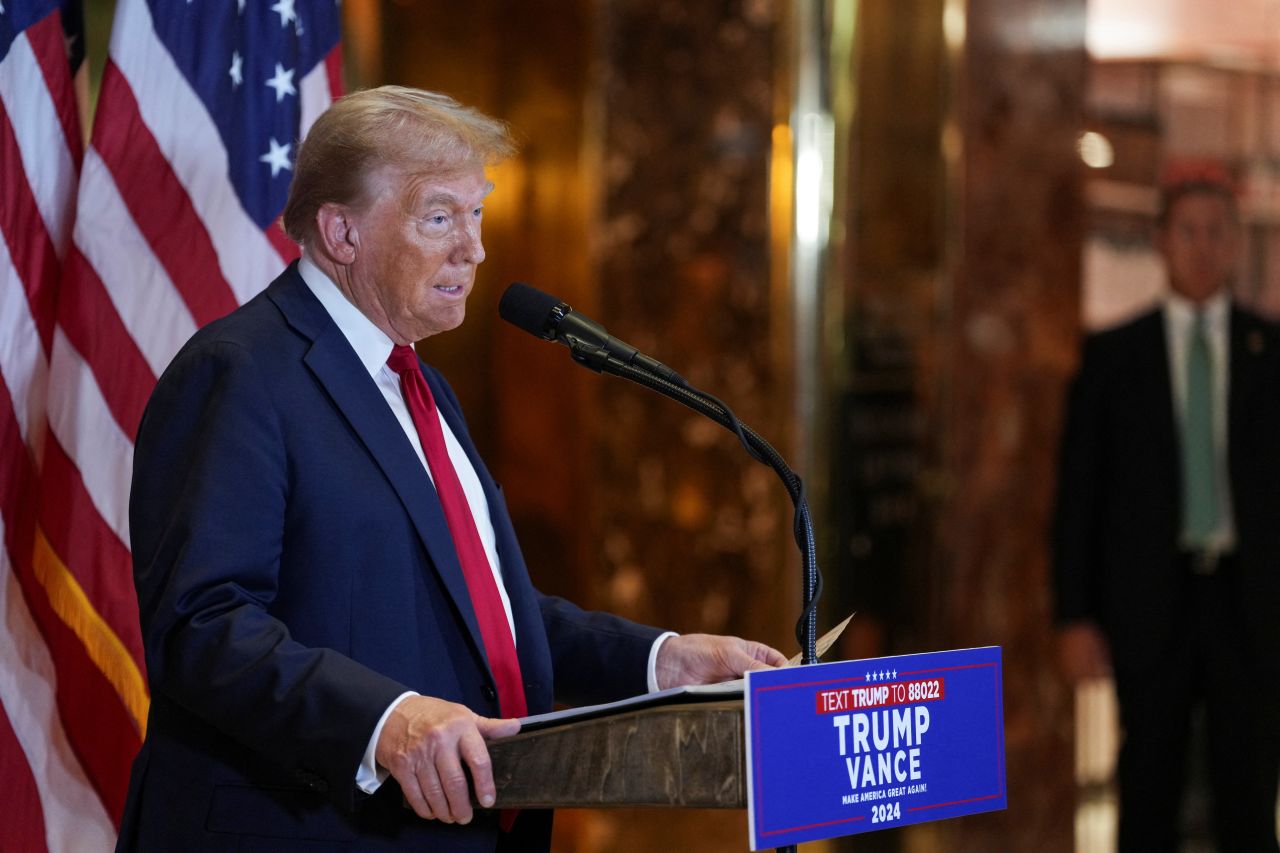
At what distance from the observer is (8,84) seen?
2271 mm

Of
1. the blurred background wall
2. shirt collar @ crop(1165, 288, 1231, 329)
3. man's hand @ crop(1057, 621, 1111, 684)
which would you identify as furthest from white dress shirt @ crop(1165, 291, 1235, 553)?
the blurred background wall

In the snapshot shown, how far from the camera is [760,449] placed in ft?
5.38

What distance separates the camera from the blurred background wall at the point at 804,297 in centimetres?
443

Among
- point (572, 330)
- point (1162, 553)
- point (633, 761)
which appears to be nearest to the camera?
point (633, 761)

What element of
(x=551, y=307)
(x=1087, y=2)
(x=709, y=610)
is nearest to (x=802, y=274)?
(x=709, y=610)

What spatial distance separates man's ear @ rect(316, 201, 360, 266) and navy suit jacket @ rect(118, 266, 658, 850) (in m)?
0.06

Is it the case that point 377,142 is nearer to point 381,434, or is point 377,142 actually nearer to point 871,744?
point 381,434

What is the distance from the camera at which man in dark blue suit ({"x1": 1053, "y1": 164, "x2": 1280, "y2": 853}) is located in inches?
155

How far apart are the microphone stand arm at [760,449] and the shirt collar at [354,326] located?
0.26 metres

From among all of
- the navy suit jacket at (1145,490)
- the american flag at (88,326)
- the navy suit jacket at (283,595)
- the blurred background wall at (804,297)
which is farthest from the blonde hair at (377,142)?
the navy suit jacket at (1145,490)

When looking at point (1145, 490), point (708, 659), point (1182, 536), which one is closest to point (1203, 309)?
point (1145, 490)

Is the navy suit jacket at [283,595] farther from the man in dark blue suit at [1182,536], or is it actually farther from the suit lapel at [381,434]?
the man in dark blue suit at [1182,536]

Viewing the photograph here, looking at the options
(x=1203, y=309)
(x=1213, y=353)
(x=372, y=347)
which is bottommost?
(x=372, y=347)

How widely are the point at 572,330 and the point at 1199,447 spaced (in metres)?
2.86
